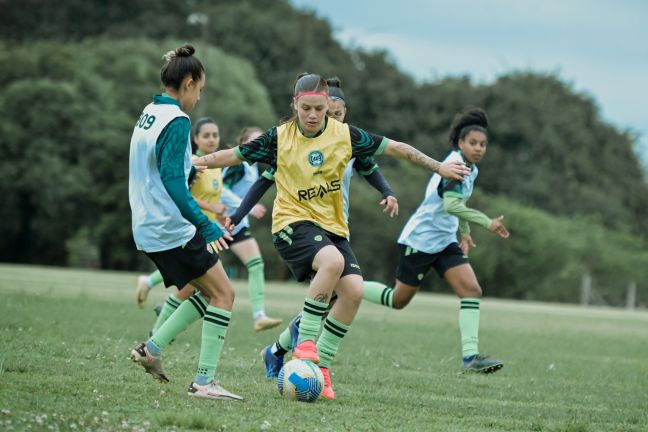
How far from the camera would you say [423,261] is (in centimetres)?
1112

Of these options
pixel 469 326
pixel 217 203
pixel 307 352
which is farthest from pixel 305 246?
pixel 217 203

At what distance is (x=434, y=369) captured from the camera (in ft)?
34.2

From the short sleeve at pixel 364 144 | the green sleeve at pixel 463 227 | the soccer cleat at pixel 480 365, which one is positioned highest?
the short sleeve at pixel 364 144

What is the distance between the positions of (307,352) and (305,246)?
760mm

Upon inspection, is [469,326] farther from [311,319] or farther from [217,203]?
[311,319]

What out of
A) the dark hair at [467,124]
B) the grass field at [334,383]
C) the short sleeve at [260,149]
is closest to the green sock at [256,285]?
the grass field at [334,383]

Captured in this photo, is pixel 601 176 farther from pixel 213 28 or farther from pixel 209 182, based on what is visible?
pixel 209 182

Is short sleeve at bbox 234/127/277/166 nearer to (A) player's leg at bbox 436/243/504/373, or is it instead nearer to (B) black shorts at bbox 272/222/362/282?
(B) black shorts at bbox 272/222/362/282

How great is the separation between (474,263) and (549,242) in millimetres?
3653

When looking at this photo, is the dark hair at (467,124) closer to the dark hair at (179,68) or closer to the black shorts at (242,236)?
the black shorts at (242,236)

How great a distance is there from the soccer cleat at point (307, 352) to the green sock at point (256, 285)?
5.66m

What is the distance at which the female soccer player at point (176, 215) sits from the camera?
7035 millimetres

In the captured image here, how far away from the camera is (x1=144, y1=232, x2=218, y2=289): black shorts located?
7211 millimetres

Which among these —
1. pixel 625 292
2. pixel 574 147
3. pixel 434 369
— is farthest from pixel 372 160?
pixel 574 147
